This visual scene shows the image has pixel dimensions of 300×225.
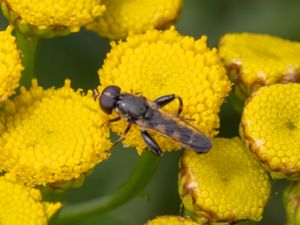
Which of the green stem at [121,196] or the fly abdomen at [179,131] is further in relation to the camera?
the green stem at [121,196]

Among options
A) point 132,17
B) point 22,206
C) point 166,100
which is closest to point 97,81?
point 132,17

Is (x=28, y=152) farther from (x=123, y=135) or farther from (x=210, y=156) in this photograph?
(x=210, y=156)

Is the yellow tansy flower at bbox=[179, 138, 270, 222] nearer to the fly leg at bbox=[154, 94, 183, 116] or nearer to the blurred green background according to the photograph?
the fly leg at bbox=[154, 94, 183, 116]

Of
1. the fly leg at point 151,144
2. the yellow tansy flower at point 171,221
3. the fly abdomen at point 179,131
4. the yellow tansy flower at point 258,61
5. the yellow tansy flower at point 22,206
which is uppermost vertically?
the yellow tansy flower at point 258,61

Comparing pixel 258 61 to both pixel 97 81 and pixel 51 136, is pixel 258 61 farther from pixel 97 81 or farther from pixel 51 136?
pixel 97 81

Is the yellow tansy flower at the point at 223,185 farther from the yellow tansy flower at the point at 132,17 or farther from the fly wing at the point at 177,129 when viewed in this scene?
the yellow tansy flower at the point at 132,17

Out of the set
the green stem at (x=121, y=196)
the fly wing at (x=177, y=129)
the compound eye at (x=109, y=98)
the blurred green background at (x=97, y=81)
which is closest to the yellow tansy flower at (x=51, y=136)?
the compound eye at (x=109, y=98)

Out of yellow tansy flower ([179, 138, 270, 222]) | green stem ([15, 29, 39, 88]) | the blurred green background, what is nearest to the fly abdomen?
yellow tansy flower ([179, 138, 270, 222])
